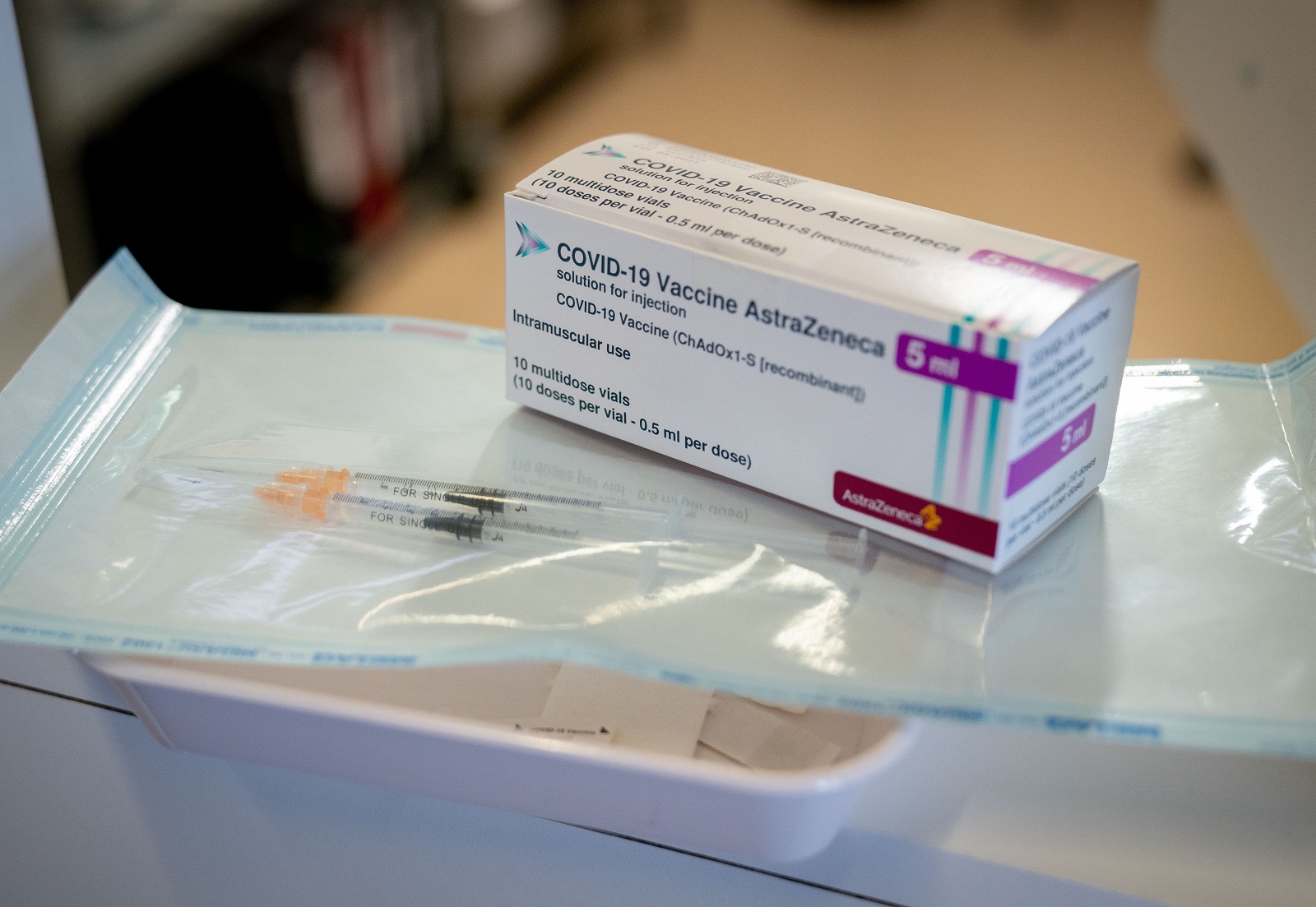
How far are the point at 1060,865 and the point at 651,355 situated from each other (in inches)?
10.9

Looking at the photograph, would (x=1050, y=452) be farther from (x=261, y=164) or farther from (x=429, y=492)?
(x=261, y=164)

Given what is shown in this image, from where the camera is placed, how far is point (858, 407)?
19.3 inches

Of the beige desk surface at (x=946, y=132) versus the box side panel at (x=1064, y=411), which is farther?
the beige desk surface at (x=946, y=132)

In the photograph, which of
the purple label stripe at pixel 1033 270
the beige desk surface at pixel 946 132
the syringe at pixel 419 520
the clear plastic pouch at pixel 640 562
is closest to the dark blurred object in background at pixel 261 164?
the beige desk surface at pixel 946 132

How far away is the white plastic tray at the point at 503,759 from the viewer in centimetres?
44

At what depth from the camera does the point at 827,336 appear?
480 millimetres

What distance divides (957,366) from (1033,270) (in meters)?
0.06

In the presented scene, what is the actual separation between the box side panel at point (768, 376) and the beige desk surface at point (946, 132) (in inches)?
44.8

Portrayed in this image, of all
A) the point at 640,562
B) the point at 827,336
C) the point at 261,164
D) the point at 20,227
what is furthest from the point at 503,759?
the point at 261,164

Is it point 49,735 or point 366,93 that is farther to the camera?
point 366,93

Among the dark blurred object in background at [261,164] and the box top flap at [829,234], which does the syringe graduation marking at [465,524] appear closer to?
the box top flap at [829,234]

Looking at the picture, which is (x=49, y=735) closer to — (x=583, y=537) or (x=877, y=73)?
(x=583, y=537)

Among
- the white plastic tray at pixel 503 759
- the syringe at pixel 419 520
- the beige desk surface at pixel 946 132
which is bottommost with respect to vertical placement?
the beige desk surface at pixel 946 132

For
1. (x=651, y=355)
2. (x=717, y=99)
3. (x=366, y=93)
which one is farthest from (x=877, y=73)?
(x=651, y=355)
